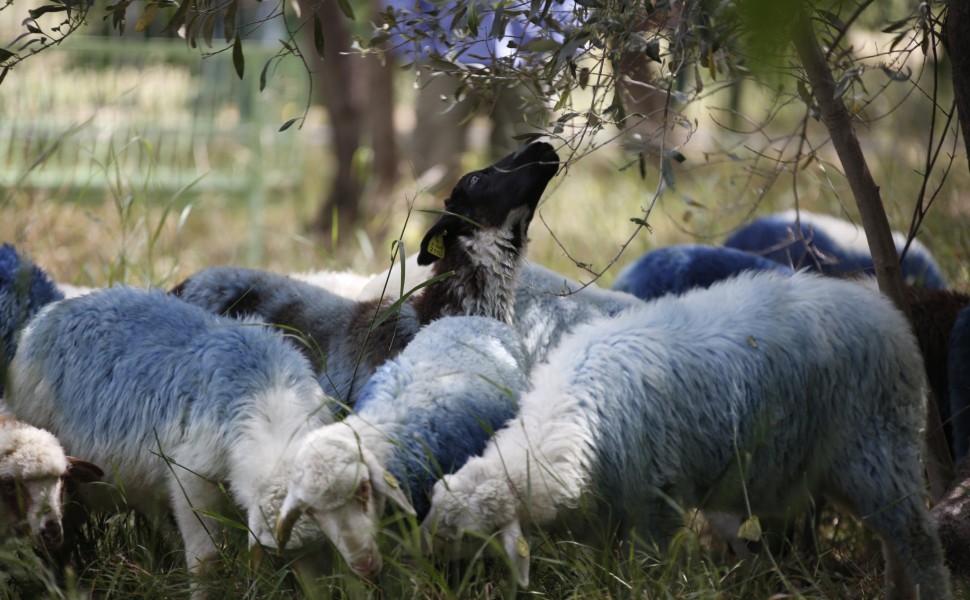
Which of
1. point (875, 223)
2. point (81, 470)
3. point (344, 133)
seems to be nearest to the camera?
point (81, 470)

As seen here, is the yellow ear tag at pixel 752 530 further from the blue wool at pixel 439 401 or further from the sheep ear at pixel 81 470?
the sheep ear at pixel 81 470

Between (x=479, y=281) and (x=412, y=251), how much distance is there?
2288 millimetres

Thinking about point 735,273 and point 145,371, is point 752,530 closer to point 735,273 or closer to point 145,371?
point 735,273

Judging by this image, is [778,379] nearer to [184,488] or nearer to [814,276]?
[814,276]

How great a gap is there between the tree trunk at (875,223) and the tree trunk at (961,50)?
12.0 inches

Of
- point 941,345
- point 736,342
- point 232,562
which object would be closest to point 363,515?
point 232,562

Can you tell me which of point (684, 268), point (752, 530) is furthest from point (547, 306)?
point (752, 530)

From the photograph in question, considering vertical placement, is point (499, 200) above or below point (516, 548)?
above

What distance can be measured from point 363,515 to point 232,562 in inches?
22.6

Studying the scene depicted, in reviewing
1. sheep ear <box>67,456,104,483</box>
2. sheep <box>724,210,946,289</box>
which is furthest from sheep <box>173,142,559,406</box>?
sheep <box>724,210,946,289</box>

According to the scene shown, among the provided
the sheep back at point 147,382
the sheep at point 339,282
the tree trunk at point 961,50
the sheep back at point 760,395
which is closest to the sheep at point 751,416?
the sheep back at point 760,395

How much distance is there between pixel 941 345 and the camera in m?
3.40

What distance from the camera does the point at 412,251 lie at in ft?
18.4

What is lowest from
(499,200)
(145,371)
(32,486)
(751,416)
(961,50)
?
(32,486)
